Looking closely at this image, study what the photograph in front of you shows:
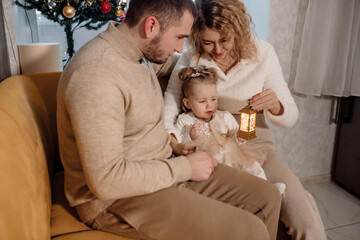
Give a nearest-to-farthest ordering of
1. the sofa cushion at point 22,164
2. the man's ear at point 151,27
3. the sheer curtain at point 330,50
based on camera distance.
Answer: the sofa cushion at point 22,164, the man's ear at point 151,27, the sheer curtain at point 330,50

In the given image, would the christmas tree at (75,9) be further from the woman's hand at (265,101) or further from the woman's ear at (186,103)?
the woman's hand at (265,101)

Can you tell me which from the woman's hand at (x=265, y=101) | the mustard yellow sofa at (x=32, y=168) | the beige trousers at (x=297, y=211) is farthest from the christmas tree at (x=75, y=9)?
the beige trousers at (x=297, y=211)

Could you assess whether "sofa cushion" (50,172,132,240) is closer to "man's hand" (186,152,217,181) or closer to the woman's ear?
"man's hand" (186,152,217,181)

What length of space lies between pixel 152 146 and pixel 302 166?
6.49 feet

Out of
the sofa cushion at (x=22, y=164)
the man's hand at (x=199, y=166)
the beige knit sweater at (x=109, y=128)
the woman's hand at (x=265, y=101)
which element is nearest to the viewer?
the sofa cushion at (x=22, y=164)

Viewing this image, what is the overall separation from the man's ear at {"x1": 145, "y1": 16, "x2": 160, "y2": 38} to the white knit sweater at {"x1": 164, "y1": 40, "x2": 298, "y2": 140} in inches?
26.0

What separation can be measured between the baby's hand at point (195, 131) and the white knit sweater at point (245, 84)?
15cm

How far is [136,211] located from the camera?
1145 millimetres

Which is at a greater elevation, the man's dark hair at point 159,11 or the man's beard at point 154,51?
the man's dark hair at point 159,11

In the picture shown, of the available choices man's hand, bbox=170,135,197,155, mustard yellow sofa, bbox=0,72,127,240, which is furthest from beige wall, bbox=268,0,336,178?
mustard yellow sofa, bbox=0,72,127,240

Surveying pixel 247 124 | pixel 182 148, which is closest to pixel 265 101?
pixel 247 124

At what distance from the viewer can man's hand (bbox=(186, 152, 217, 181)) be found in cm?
130

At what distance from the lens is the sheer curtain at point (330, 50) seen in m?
2.26

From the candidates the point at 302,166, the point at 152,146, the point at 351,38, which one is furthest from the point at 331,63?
the point at 152,146
